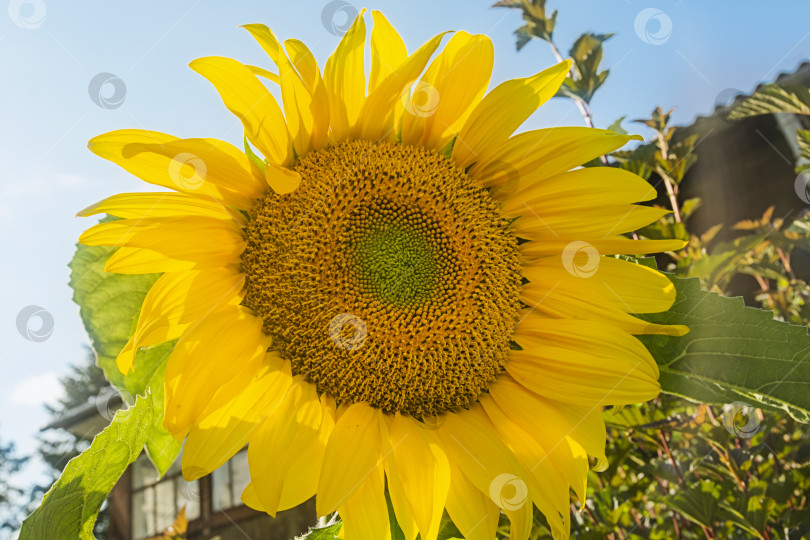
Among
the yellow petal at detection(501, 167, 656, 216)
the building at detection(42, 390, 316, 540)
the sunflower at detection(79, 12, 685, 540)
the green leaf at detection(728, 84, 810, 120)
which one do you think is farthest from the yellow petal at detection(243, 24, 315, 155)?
the building at detection(42, 390, 316, 540)

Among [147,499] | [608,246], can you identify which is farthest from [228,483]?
[608,246]

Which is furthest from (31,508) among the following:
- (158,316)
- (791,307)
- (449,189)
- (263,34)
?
(791,307)

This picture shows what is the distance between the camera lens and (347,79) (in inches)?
49.7

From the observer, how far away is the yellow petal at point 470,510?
1.16m

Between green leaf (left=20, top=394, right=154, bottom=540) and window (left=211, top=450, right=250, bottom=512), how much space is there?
902 cm

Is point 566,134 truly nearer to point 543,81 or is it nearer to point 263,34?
point 543,81

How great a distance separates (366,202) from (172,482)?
10639 mm

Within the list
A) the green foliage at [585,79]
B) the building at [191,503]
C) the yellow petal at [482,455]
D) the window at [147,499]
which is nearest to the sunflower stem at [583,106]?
the green foliage at [585,79]

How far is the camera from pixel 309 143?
1.33 m

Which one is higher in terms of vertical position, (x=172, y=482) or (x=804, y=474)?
Result: (x=804, y=474)

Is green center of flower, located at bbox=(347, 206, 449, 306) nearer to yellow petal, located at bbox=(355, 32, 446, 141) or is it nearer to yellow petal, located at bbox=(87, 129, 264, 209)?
yellow petal, located at bbox=(355, 32, 446, 141)

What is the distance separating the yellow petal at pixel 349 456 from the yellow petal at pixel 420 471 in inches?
1.6

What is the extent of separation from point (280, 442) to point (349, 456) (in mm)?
124

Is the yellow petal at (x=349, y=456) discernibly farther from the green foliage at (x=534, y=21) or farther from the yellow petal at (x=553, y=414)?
the green foliage at (x=534, y=21)
